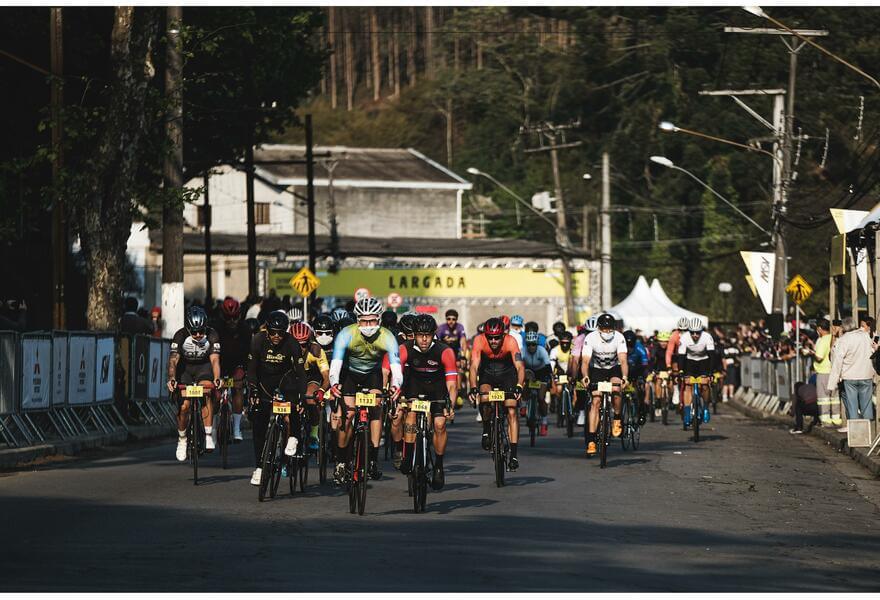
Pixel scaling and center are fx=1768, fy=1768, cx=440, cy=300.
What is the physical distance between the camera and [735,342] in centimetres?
5350

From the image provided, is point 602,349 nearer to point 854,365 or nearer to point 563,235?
point 854,365

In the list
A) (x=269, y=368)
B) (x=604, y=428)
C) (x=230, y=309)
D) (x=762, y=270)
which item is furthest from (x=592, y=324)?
(x=762, y=270)

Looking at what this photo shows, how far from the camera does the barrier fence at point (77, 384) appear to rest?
22266mm

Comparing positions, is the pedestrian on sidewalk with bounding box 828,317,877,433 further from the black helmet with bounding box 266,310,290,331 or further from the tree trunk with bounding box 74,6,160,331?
the tree trunk with bounding box 74,6,160,331

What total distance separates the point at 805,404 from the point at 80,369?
45.1ft

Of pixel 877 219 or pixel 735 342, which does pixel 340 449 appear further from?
pixel 735 342

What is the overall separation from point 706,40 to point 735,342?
23049 mm

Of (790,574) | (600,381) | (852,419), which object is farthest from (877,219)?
(790,574)

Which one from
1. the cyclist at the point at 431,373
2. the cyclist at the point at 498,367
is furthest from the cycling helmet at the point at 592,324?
the cyclist at the point at 431,373

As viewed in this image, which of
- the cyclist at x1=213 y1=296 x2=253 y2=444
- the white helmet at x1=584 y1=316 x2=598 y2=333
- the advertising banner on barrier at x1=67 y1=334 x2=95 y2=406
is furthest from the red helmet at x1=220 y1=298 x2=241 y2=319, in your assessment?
the white helmet at x1=584 y1=316 x2=598 y2=333

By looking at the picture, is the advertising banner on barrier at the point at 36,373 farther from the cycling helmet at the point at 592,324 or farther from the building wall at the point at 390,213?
the building wall at the point at 390,213

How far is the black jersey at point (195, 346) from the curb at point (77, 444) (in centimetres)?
272

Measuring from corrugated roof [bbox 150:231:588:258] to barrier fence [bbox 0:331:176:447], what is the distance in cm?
3690

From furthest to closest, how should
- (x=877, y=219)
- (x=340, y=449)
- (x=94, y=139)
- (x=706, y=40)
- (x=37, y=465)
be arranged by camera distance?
(x=706, y=40) < (x=94, y=139) < (x=877, y=219) < (x=37, y=465) < (x=340, y=449)
